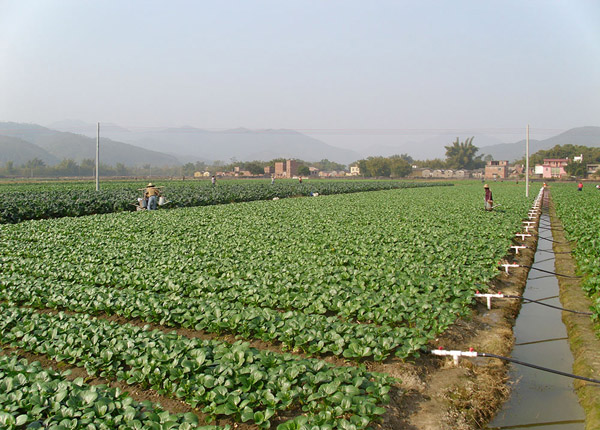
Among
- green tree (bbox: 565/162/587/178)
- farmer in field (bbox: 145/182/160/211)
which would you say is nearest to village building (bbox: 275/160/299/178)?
green tree (bbox: 565/162/587/178)

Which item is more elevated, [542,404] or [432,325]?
[432,325]

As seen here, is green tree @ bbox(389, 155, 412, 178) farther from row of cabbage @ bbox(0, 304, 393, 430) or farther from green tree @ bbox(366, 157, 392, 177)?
row of cabbage @ bbox(0, 304, 393, 430)

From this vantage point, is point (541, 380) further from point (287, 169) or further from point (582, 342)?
point (287, 169)

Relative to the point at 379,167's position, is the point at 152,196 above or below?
below

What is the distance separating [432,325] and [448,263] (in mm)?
3941

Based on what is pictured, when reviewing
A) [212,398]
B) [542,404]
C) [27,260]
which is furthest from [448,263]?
[27,260]

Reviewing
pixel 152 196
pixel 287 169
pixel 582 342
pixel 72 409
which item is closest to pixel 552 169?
pixel 287 169

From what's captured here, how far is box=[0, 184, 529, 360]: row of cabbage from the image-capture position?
6727mm

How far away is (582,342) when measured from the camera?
7.48 m

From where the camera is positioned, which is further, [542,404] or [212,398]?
[542,404]

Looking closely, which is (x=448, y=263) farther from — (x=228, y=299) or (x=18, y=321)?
(x=18, y=321)

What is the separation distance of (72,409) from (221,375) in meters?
1.38

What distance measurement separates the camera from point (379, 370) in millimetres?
5859

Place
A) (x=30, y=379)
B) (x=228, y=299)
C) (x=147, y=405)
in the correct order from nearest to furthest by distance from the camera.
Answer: (x=147, y=405), (x=30, y=379), (x=228, y=299)
